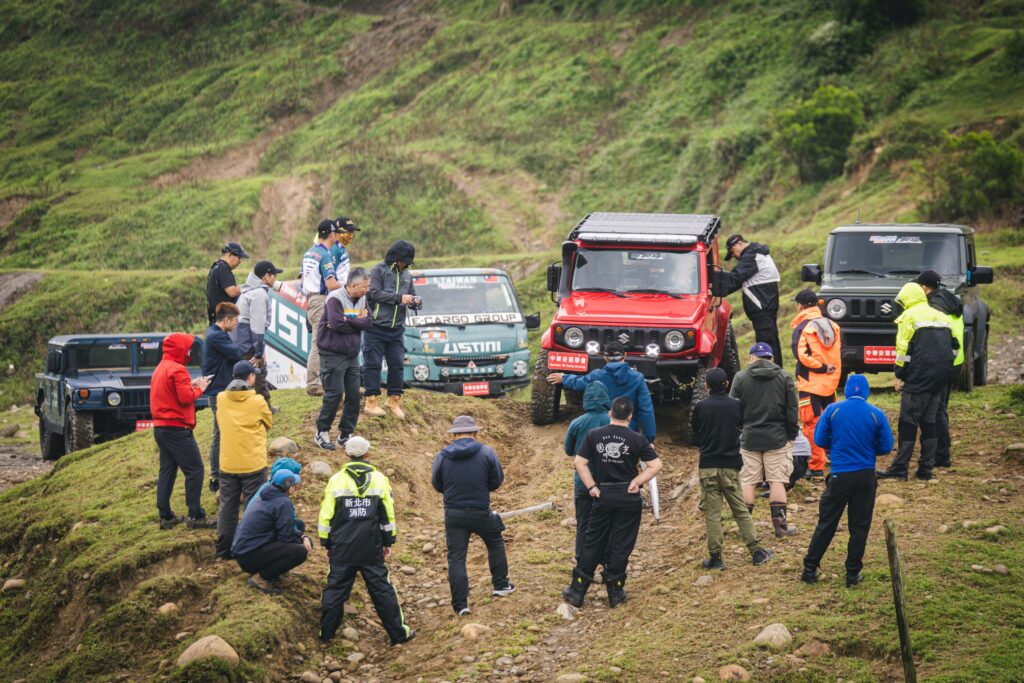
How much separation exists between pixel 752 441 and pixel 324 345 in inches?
185

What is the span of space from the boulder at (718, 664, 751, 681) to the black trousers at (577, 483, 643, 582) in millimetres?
1581

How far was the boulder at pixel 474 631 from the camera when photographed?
28.0 feet

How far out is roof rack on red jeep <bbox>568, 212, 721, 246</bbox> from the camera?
43.7 ft

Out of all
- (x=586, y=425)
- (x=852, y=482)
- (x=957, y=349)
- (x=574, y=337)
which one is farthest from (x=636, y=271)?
(x=852, y=482)

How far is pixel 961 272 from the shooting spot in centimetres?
1499

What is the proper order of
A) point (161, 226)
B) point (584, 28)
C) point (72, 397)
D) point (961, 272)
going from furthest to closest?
point (584, 28), point (161, 226), point (72, 397), point (961, 272)

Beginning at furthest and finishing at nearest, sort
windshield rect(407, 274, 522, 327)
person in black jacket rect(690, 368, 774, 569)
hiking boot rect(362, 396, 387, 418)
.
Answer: windshield rect(407, 274, 522, 327) < hiking boot rect(362, 396, 387, 418) < person in black jacket rect(690, 368, 774, 569)

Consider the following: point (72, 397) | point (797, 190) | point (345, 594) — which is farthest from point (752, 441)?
point (797, 190)

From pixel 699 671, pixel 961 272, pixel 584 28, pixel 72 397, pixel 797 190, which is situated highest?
pixel 584 28

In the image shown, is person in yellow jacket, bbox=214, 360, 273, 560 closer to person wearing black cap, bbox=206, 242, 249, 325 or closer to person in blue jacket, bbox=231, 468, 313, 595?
person in blue jacket, bbox=231, 468, 313, 595

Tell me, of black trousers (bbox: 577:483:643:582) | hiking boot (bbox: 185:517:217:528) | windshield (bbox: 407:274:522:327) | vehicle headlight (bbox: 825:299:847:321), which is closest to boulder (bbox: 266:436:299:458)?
hiking boot (bbox: 185:517:217:528)

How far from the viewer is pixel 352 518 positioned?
28.6 feet

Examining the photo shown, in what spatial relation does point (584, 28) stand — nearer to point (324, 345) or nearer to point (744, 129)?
point (744, 129)

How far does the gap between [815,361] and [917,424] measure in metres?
1.25
